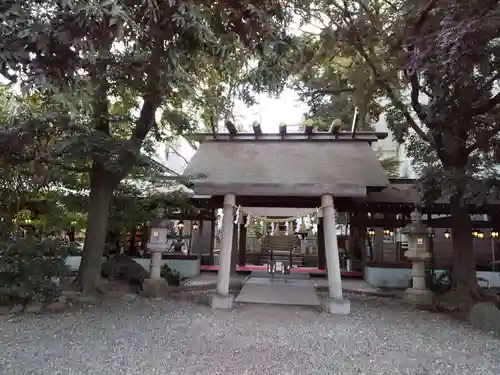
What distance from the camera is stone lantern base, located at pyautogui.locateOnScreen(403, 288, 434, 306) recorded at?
8396 mm

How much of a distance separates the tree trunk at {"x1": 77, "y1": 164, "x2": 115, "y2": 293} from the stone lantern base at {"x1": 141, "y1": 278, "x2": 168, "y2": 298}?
1.21m

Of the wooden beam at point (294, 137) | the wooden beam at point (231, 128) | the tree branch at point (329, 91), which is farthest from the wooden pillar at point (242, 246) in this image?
the tree branch at point (329, 91)

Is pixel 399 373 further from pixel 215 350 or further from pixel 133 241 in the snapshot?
pixel 133 241

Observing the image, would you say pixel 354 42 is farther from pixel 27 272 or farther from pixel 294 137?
pixel 27 272

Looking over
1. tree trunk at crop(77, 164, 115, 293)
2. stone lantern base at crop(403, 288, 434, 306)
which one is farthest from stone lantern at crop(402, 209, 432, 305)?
tree trunk at crop(77, 164, 115, 293)

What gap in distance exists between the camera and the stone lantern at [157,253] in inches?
344

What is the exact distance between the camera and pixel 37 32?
2896 mm

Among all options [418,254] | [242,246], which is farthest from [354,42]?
[242,246]

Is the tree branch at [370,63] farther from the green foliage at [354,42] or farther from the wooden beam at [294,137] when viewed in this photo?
the wooden beam at [294,137]

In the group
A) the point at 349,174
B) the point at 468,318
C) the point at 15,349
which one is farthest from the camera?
the point at 349,174

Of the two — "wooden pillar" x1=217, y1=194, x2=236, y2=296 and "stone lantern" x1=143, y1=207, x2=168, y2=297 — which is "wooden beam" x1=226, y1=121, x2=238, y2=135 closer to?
"wooden pillar" x1=217, y1=194, x2=236, y2=296

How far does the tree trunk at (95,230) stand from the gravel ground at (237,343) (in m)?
0.90

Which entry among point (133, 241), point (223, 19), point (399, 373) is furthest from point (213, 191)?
point (133, 241)

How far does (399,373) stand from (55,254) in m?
6.58
